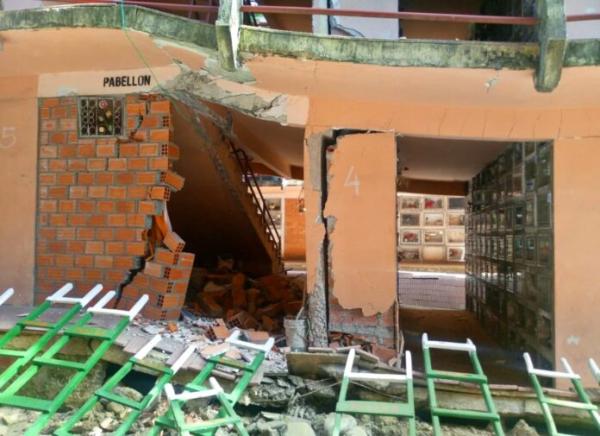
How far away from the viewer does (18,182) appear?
4703 mm

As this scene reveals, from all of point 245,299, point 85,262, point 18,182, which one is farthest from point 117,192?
point 245,299

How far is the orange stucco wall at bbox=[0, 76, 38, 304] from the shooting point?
184 inches

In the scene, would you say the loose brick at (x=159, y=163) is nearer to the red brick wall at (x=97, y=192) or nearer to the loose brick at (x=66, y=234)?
the red brick wall at (x=97, y=192)

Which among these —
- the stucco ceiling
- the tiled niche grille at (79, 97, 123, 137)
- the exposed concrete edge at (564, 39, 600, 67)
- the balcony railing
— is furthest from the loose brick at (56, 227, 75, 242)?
the exposed concrete edge at (564, 39, 600, 67)

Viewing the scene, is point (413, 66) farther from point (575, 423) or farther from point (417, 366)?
point (417, 366)

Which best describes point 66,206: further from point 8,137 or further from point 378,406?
point 378,406

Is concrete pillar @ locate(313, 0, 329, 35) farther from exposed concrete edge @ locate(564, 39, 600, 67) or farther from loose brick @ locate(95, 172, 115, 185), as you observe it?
loose brick @ locate(95, 172, 115, 185)

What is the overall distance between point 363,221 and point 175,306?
197 cm

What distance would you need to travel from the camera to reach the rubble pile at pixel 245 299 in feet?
17.4

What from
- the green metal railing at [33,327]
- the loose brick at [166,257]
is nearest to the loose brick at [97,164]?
the loose brick at [166,257]

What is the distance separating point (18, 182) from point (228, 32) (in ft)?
9.10

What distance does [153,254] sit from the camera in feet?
15.3

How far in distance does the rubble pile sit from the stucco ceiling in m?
2.36

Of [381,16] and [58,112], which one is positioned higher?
[381,16]
